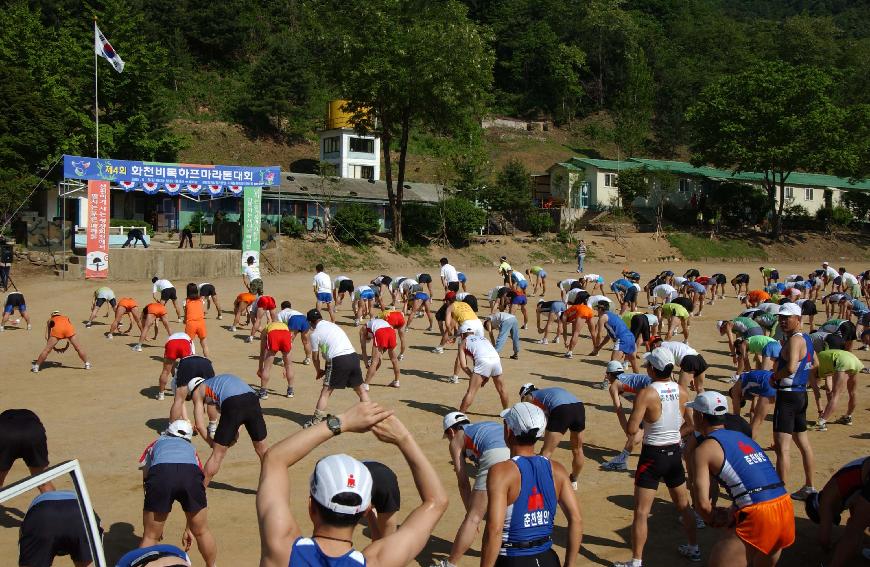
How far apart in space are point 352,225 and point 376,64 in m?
7.83

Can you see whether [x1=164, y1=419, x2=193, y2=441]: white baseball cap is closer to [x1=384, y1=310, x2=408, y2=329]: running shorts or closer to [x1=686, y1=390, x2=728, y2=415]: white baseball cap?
[x1=686, y1=390, x2=728, y2=415]: white baseball cap

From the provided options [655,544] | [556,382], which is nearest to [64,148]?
[556,382]

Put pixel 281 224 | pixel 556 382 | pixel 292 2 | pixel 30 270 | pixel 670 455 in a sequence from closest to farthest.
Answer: pixel 670 455 < pixel 556 382 < pixel 30 270 < pixel 281 224 < pixel 292 2

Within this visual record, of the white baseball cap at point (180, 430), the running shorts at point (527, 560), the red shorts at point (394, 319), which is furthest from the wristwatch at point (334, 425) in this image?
the red shorts at point (394, 319)

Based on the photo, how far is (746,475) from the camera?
524cm

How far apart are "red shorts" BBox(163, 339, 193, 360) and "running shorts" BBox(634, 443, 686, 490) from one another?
25.2 feet

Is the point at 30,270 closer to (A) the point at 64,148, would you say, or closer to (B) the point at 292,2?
(A) the point at 64,148

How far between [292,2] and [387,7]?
51.2m

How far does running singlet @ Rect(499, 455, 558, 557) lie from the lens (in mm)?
4328

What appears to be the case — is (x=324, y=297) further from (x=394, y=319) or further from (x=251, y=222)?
(x=251, y=222)

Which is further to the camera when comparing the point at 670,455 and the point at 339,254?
the point at 339,254

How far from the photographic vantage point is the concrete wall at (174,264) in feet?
95.7

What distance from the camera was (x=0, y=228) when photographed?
30016 millimetres

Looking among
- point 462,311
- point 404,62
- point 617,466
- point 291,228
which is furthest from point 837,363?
point 404,62
